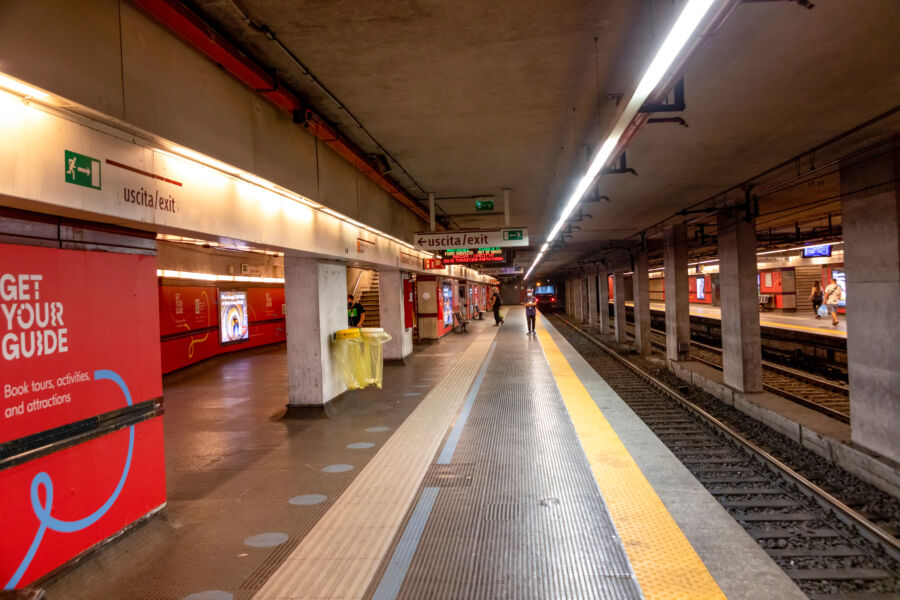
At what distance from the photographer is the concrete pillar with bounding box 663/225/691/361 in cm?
1417

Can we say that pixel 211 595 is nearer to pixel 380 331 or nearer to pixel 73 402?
pixel 73 402

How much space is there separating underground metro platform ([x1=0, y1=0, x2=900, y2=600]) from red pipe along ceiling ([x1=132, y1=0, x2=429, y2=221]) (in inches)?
1.8

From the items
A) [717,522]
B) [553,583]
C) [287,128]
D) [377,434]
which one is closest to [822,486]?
[717,522]

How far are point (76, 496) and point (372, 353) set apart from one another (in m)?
5.58

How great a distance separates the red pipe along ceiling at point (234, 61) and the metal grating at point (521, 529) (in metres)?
4.05

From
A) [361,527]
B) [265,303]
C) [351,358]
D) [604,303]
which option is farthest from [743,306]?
[604,303]

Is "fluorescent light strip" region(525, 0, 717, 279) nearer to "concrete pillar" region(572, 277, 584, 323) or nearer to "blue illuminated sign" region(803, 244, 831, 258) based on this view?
"blue illuminated sign" region(803, 244, 831, 258)

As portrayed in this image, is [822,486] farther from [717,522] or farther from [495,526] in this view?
[495,526]

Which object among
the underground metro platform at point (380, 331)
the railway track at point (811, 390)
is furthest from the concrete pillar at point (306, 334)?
the railway track at point (811, 390)

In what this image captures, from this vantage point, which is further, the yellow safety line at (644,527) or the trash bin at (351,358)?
the trash bin at (351,358)

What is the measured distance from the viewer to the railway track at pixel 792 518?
12.9 feet

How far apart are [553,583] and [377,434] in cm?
399

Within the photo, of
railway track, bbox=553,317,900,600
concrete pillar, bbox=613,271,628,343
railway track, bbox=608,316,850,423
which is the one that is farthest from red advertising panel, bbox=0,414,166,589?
concrete pillar, bbox=613,271,628,343

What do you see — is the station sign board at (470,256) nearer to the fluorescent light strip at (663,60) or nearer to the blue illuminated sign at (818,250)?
the fluorescent light strip at (663,60)
